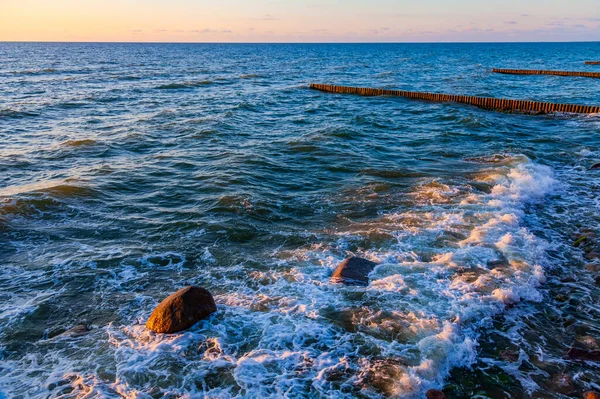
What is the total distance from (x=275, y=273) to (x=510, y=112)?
3134cm

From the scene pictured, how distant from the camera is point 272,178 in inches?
755

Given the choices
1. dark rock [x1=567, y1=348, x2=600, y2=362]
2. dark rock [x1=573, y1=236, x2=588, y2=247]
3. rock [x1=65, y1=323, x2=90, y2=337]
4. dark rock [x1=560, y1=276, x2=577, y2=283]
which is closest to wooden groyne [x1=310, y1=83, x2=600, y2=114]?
dark rock [x1=573, y1=236, x2=588, y2=247]

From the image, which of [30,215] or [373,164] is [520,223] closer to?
[373,164]

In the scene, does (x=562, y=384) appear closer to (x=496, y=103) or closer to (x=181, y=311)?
(x=181, y=311)

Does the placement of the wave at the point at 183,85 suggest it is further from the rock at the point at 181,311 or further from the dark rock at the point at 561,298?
the dark rock at the point at 561,298

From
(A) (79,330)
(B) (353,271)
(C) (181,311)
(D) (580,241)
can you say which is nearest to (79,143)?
(A) (79,330)

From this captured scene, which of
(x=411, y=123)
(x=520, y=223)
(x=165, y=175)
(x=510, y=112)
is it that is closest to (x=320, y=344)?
(x=520, y=223)

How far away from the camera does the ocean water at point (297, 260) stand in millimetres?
7961

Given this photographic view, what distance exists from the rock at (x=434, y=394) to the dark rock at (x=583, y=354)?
2970mm

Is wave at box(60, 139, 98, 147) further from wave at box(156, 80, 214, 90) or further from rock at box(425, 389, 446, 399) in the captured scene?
wave at box(156, 80, 214, 90)

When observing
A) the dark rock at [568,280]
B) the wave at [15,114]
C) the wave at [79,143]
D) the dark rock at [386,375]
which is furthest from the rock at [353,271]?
the wave at [15,114]

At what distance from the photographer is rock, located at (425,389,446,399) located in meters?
7.11

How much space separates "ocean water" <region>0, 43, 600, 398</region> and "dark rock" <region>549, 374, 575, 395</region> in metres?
0.05

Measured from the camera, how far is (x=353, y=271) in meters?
11.0
